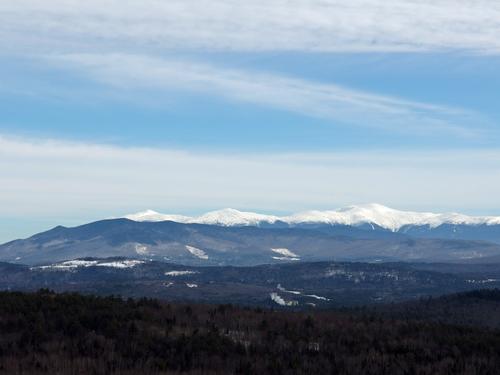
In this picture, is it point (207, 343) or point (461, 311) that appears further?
point (461, 311)

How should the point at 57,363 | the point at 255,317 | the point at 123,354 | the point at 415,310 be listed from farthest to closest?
the point at 415,310 → the point at 255,317 → the point at 123,354 → the point at 57,363

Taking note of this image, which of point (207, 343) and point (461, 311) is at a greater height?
point (207, 343)

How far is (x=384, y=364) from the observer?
4053cm

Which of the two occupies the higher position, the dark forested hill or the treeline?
the treeline

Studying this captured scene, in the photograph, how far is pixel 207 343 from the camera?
42.2 m

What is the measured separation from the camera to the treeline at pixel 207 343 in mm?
37375

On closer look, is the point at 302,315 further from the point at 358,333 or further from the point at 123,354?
the point at 123,354

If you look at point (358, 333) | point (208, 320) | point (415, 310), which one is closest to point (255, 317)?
point (208, 320)

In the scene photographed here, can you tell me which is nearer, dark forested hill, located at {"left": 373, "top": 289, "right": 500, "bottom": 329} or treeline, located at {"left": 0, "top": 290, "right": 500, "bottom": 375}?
treeline, located at {"left": 0, "top": 290, "right": 500, "bottom": 375}

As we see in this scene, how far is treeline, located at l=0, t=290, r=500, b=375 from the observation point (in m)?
37.4

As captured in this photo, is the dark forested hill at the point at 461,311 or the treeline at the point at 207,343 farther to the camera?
the dark forested hill at the point at 461,311

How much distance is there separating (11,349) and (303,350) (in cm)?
1582

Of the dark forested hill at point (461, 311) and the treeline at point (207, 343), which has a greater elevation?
the treeline at point (207, 343)

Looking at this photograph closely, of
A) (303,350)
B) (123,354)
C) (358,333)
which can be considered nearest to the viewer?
(123,354)
